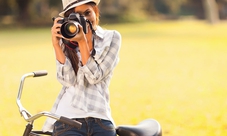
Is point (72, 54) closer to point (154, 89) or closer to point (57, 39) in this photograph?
point (57, 39)

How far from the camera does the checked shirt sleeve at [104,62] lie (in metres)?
3.04

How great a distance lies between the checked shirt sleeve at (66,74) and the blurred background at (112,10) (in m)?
34.2

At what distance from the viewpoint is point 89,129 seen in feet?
9.70

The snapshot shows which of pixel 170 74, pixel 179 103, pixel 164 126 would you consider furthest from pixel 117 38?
pixel 170 74

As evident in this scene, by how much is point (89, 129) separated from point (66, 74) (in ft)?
1.21

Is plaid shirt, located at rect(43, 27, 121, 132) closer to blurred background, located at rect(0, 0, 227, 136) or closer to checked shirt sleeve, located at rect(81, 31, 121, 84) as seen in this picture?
checked shirt sleeve, located at rect(81, 31, 121, 84)

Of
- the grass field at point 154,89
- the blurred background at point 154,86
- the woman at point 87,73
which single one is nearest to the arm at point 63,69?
the woman at point 87,73

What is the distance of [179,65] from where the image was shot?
1394 centimetres

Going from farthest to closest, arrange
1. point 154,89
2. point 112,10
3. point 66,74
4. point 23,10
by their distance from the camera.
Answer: point 112,10 < point 23,10 < point 154,89 < point 66,74

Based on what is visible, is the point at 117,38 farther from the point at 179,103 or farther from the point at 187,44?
the point at 187,44

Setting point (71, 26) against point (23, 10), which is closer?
point (71, 26)

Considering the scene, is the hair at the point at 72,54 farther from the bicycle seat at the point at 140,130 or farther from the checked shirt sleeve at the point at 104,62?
the bicycle seat at the point at 140,130

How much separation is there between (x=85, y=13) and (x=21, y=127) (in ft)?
12.9

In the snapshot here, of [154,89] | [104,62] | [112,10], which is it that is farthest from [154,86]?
[112,10]
